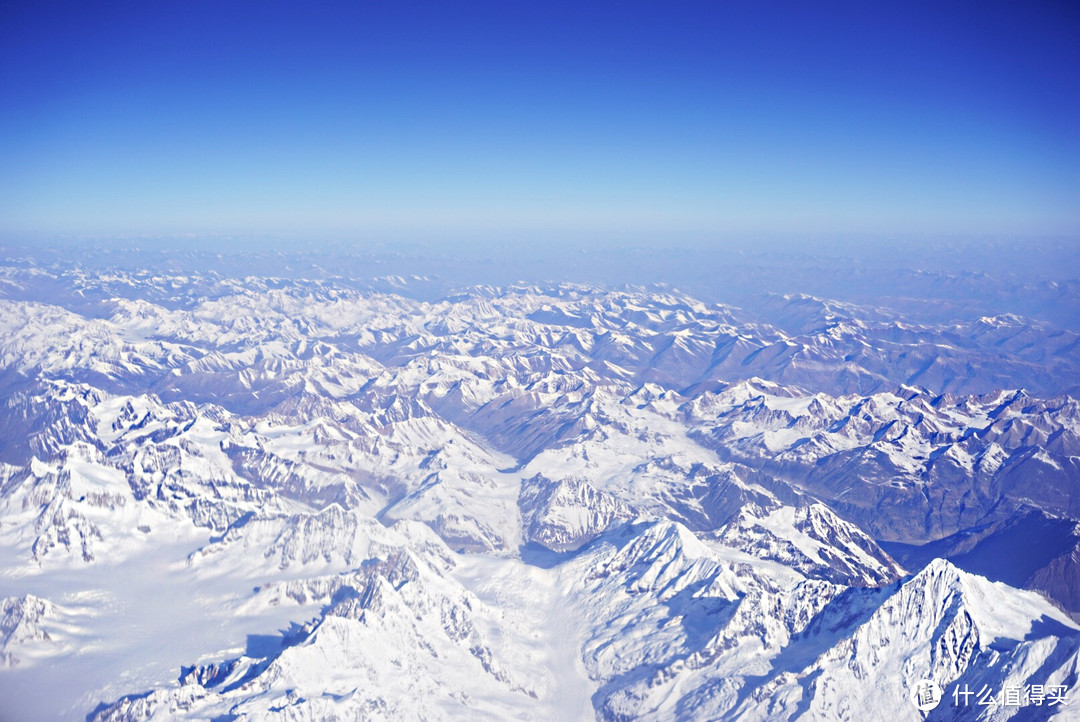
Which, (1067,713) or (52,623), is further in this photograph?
(52,623)

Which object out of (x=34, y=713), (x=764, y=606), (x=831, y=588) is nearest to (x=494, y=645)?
(x=764, y=606)

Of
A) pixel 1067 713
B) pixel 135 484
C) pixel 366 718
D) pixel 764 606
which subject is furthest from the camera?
pixel 135 484

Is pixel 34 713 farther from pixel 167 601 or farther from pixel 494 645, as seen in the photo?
pixel 494 645

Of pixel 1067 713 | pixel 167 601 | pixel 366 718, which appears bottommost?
pixel 167 601

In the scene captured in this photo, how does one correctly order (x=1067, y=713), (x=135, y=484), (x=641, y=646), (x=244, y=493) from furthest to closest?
(x=244, y=493) < (x=135, y=484) < (x=641, y=646) < (x=1067, y=713)

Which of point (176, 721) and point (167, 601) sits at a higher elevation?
point (176, 721)

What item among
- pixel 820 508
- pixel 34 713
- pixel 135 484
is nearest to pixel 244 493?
pixel 135 484

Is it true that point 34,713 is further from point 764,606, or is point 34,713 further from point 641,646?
point 764,606
